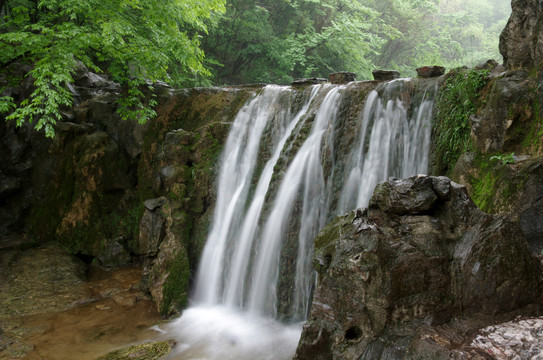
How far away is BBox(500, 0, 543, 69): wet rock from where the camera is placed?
15.0ft

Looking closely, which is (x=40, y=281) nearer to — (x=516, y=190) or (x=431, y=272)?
(x=431, y=272)

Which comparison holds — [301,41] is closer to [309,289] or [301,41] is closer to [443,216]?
[309,289]

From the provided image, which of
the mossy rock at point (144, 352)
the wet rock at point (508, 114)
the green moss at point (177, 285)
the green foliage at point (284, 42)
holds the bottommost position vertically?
the mossy rock at point (144, 352)

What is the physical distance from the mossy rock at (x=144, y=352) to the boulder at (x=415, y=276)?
2.40 m

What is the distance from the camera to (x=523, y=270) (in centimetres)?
303

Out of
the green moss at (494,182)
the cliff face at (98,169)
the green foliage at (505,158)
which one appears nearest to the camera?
the green moss at (494,182)

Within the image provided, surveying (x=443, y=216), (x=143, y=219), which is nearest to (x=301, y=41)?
(x=143, y=219)

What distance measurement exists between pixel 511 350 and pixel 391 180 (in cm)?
172

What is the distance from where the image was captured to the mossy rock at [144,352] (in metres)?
4.82

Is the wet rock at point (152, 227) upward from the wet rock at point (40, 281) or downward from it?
upward

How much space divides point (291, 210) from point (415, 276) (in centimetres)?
301

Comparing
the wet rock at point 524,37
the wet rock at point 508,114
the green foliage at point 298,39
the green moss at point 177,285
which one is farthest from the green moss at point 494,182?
the green foliage at point 298,39

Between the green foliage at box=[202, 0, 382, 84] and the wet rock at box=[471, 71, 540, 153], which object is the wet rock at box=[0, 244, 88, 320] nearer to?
the wet rock at box=[471, 71, 540, 153]

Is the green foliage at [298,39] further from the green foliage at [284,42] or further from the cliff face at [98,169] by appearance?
the cliff face at [98,169]
